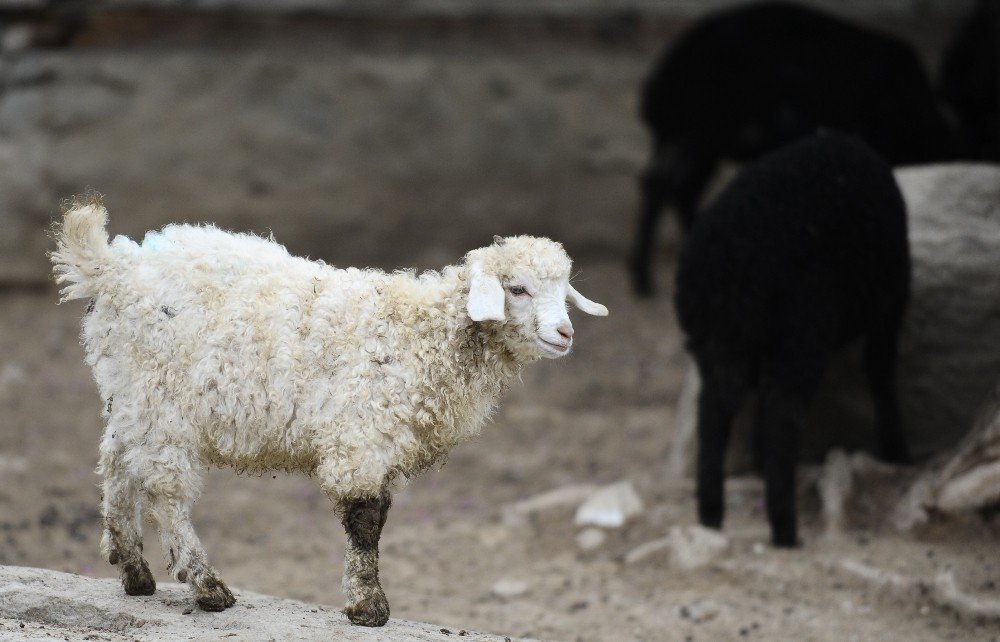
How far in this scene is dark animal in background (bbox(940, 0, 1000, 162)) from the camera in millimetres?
9469

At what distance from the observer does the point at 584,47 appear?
34.6ft

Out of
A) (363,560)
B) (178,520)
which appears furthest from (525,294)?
(178,520)

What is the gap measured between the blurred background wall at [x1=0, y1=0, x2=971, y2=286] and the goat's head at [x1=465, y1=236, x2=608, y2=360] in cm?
617

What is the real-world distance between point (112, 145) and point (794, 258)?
19.9ft

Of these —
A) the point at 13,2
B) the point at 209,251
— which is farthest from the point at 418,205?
the point at 209,251

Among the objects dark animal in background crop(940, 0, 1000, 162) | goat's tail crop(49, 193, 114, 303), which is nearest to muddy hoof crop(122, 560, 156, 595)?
goat's tail crop(49, 193, 114, 303)

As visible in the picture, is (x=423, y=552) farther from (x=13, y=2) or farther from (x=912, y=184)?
(x=13, y=2)

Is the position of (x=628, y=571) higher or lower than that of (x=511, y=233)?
lower

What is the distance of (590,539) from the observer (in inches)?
251

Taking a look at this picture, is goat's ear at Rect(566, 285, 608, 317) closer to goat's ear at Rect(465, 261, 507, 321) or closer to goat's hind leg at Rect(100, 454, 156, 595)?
goat's ear at Rect(465, 261, 507, 321)

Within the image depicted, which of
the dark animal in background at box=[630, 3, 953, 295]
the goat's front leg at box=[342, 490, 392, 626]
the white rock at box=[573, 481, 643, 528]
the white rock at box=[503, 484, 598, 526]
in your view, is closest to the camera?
the goat's front leg at box=[342, 490, 392, 626]

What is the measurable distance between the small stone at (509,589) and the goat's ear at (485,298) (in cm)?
229

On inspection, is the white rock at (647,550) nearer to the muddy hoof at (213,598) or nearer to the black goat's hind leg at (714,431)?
the black goat's hind leg at (714,431)

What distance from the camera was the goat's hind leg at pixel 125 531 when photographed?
162 inches
